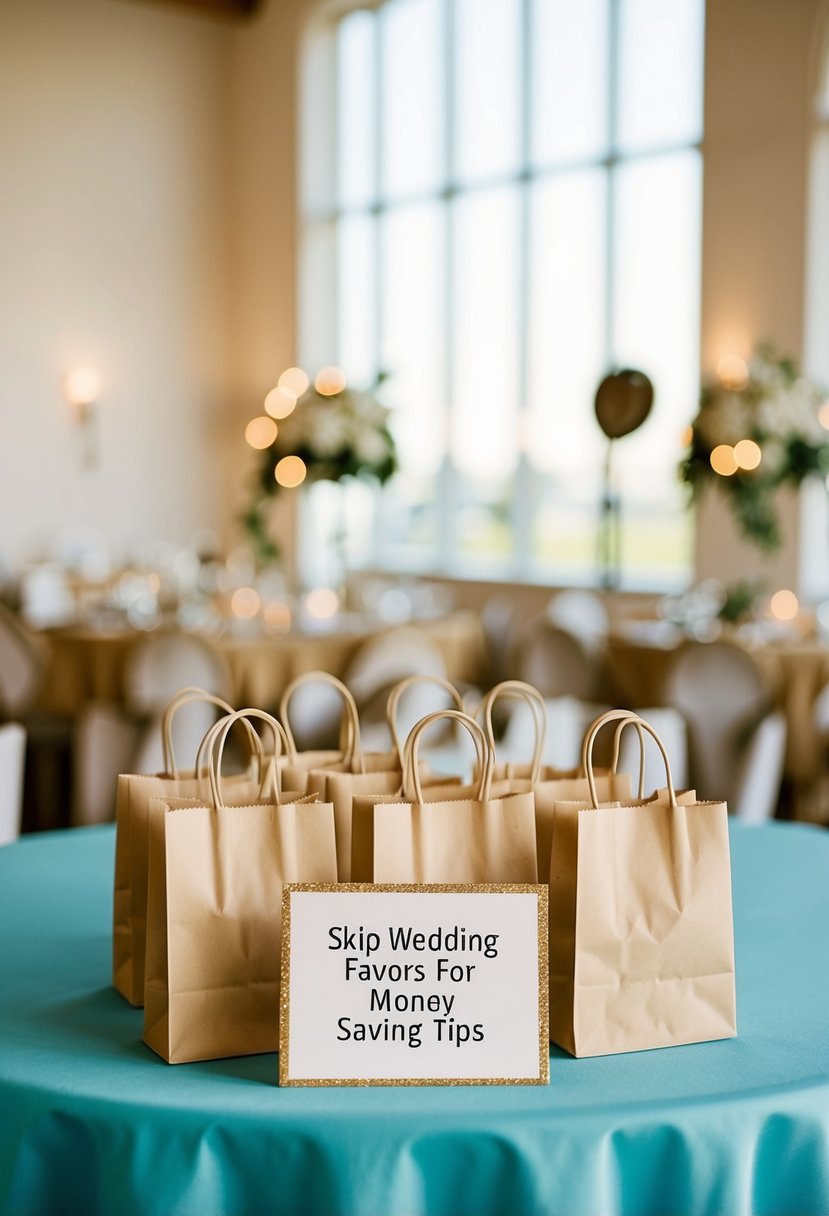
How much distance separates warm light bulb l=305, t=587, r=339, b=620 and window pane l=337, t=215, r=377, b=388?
5.57 metres

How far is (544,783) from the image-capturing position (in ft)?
5.34

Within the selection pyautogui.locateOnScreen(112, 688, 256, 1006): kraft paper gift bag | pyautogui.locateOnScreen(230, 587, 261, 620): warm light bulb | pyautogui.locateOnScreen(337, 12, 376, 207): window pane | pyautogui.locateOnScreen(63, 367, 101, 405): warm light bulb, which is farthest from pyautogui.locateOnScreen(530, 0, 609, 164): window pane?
pyautogui.locateOnScreen(112, 688, 256, 1006): kraft paper gift bag

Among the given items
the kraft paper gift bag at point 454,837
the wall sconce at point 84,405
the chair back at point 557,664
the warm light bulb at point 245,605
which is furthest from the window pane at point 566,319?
the kraft paper gift bag at point 454,837

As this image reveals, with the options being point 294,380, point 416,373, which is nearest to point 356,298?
point 416,373

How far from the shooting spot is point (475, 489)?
10.6m

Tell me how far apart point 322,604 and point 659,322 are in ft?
13.6

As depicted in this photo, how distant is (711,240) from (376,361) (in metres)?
3.81

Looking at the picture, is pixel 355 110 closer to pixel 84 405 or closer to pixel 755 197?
pixel 84 405

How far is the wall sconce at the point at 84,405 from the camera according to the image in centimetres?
1132

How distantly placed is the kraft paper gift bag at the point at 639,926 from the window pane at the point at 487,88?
9484 mm

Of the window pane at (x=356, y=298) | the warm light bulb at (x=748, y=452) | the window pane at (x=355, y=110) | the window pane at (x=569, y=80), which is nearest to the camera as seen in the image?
the warm light bulb at (x=748, y=452)

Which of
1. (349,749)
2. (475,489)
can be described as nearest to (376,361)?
(475,489)

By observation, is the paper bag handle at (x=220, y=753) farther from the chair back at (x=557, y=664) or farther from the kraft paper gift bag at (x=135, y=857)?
the chair back at (x=557, y=664)

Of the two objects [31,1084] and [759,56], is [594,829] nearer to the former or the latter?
[31,1084]
